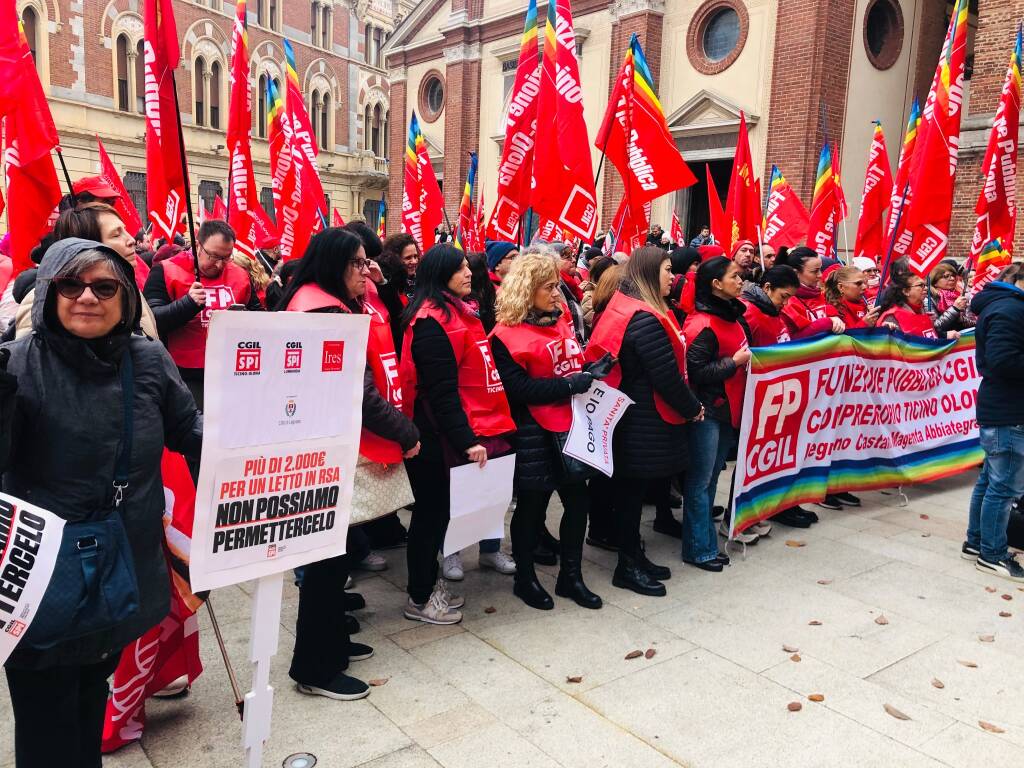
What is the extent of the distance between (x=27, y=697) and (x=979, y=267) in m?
8.57

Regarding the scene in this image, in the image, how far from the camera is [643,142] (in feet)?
22.5

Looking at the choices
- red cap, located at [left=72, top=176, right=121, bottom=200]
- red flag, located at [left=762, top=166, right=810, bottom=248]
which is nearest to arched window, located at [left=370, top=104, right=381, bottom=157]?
red flag, located at [left=762, top=166, right=810, bottom=248]

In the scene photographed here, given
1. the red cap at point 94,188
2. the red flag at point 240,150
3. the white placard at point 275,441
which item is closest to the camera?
the white placard at point 275,441

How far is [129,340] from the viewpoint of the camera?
229cm

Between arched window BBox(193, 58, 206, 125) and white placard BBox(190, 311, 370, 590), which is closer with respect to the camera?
white placard BBox(190, 311, 370, 590)

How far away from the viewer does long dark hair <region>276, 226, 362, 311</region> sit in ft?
11.6

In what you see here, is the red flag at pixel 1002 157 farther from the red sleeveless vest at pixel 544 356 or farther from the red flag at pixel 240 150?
the red flag at pixel 240 150

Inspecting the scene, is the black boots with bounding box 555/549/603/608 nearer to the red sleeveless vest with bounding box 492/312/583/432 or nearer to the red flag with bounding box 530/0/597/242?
the red sleeveless vest with bounding box 492/312/583/432

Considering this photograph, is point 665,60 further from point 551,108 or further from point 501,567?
point 501,567

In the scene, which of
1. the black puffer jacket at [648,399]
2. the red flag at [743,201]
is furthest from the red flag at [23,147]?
the red flag at [743,201]

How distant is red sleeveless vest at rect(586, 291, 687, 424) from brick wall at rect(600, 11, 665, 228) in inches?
581

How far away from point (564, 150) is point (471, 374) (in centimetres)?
282

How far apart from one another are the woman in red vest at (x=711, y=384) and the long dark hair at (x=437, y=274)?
1740 millimetres

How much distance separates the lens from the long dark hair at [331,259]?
11.6 ft
